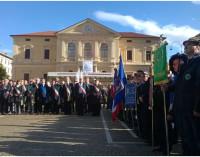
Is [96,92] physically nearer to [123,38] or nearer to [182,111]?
→ [182,111]

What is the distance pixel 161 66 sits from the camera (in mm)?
4840

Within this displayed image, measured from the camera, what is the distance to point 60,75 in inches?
1692

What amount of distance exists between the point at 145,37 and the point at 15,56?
32.7 metres

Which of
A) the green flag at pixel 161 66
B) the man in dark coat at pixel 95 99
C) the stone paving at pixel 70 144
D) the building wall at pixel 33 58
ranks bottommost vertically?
the stone paving at pixel 70 144

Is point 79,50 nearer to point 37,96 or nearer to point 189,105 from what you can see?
point 37,96

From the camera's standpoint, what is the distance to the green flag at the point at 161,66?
184 inches

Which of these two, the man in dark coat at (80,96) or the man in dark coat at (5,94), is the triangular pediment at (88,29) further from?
the man in dark coat at (80,96)

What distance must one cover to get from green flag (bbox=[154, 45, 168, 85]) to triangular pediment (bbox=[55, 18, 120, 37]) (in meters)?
51.4

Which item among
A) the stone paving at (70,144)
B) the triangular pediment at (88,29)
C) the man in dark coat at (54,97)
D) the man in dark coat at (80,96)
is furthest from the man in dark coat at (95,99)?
the triangular pediment at (88,29)

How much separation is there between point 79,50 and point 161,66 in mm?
51135

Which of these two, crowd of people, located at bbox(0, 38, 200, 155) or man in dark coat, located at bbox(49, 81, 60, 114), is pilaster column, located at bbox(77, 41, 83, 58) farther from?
crowd of people, located at bbox(0, 38, 200, 155)

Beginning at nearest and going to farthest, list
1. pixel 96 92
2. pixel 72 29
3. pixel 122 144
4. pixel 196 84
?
pixel 196 84 < pixel 122 144 < pixel 96 92 < pixel 72 29

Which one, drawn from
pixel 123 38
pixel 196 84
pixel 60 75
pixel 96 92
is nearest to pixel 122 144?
pixel 196 84

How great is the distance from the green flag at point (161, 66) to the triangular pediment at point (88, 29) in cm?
5141
